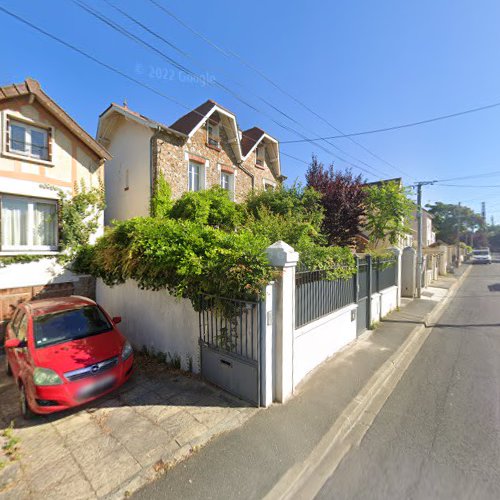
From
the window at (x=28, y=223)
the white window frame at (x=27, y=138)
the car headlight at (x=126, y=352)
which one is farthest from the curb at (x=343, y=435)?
the white window frame at (x=27, y=138)

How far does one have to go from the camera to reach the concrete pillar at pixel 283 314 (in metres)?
4.05

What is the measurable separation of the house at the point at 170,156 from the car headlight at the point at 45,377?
865cm

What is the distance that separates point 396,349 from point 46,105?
11.6 metres

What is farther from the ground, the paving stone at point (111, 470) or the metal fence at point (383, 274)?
the metal fence at point (383, 274)

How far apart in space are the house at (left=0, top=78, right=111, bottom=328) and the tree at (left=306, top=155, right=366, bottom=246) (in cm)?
950

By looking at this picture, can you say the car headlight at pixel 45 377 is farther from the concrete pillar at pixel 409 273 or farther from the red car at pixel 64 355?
the concrete pillar at pixel 409 273

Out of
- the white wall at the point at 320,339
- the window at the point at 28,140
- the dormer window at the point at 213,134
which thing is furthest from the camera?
the dormer window at the point at 213,134

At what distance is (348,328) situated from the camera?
6.71m

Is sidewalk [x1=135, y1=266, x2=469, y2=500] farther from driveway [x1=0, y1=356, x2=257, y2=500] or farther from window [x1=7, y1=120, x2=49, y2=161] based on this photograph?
window [x1=7, y1=120, x2=49, y2=161]

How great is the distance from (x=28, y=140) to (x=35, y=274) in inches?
155

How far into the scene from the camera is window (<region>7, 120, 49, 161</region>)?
7664 mm

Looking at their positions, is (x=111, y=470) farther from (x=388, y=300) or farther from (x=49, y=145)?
(x=388, y=300)

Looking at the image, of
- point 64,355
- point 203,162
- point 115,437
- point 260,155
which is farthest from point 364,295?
point 260,155

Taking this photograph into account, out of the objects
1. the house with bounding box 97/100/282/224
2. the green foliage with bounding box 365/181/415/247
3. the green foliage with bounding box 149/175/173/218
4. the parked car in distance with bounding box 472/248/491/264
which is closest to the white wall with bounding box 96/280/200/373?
the green foliage with bounding box 149/175/173/218
